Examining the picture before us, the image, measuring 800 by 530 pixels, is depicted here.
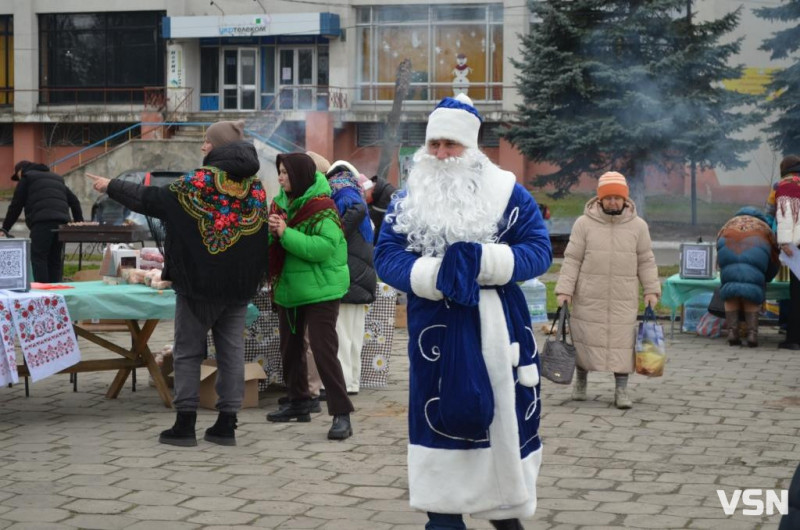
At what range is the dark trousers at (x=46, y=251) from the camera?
48.0 ft

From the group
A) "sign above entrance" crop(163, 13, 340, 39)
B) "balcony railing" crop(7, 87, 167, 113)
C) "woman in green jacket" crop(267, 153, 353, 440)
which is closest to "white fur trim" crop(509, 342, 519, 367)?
"woman in green jacket" crop(267, 153, 353, 440)

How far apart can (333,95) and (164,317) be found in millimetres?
34062

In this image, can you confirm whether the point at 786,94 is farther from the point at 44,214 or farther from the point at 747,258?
the point at 44,214

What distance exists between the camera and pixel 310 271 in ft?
25.5

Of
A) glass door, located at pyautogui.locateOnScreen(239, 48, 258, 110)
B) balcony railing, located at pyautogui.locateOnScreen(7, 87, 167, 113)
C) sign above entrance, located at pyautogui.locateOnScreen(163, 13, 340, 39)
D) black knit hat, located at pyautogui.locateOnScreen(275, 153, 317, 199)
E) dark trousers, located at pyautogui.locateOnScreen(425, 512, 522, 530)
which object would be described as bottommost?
dark trousers, located at pyautogui.locateOnScreen(425, 512, 522, 530)

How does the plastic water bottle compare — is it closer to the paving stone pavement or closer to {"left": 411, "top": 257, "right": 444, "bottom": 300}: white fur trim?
the paving stone pavement

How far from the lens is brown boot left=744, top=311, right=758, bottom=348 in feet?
40.8

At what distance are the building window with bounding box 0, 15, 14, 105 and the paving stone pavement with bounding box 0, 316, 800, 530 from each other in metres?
38.1

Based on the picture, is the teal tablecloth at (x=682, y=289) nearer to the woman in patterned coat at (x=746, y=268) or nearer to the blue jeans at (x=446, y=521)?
the woman in patterned coat at (x=746, y=268)

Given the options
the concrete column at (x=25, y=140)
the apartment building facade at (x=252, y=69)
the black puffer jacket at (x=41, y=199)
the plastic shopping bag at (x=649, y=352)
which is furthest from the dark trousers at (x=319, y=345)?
the concrete column at (x=25, y=140)

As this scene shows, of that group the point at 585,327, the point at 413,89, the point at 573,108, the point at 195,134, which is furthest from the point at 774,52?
the point at 585,327

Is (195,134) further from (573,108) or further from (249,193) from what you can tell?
(249,193)

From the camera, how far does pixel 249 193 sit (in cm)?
739

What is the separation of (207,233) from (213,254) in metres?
0.13
